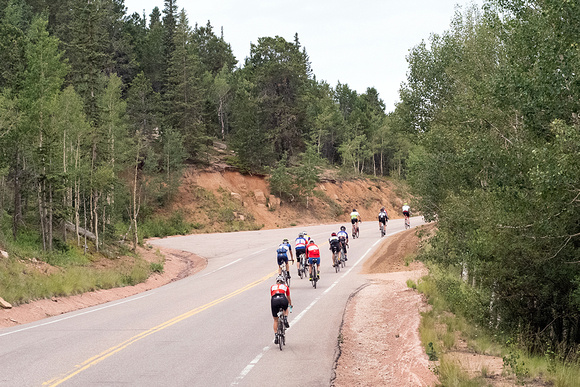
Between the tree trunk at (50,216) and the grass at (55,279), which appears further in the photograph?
the tree trunk at (50,216)

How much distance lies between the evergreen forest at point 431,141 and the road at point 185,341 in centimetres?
508

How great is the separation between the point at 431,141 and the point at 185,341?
51.5ft

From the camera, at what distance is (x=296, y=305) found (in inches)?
656

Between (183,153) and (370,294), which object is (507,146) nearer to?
(370,294)

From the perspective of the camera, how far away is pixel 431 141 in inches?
922

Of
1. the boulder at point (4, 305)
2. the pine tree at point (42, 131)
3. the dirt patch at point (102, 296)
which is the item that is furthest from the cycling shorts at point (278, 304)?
the pine tree at point (42, 131)

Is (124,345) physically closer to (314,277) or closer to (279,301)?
(279,301)

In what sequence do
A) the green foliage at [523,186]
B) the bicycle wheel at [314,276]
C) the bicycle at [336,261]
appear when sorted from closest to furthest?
the green foliage at [523,186], the bicycle wheel at [314,276], the bicycle at [336,261]

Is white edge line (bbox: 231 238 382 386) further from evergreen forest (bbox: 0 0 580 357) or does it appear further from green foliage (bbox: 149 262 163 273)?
green foliage (bbox: 149 262 163 273)

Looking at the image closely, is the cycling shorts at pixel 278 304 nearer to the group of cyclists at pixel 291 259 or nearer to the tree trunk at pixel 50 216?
the group of cyclists at pixel 291 259

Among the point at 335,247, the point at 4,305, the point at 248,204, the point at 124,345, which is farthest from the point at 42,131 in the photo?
the point at 248,204

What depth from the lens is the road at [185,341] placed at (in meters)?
8.79

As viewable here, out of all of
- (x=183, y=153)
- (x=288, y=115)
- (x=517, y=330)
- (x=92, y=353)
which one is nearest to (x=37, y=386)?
(x=92, y=353)

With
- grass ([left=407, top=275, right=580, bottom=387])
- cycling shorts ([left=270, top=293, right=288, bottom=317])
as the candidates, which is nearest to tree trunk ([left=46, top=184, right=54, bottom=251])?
grass ([left=407, top=275, right=580, bottom=387])
